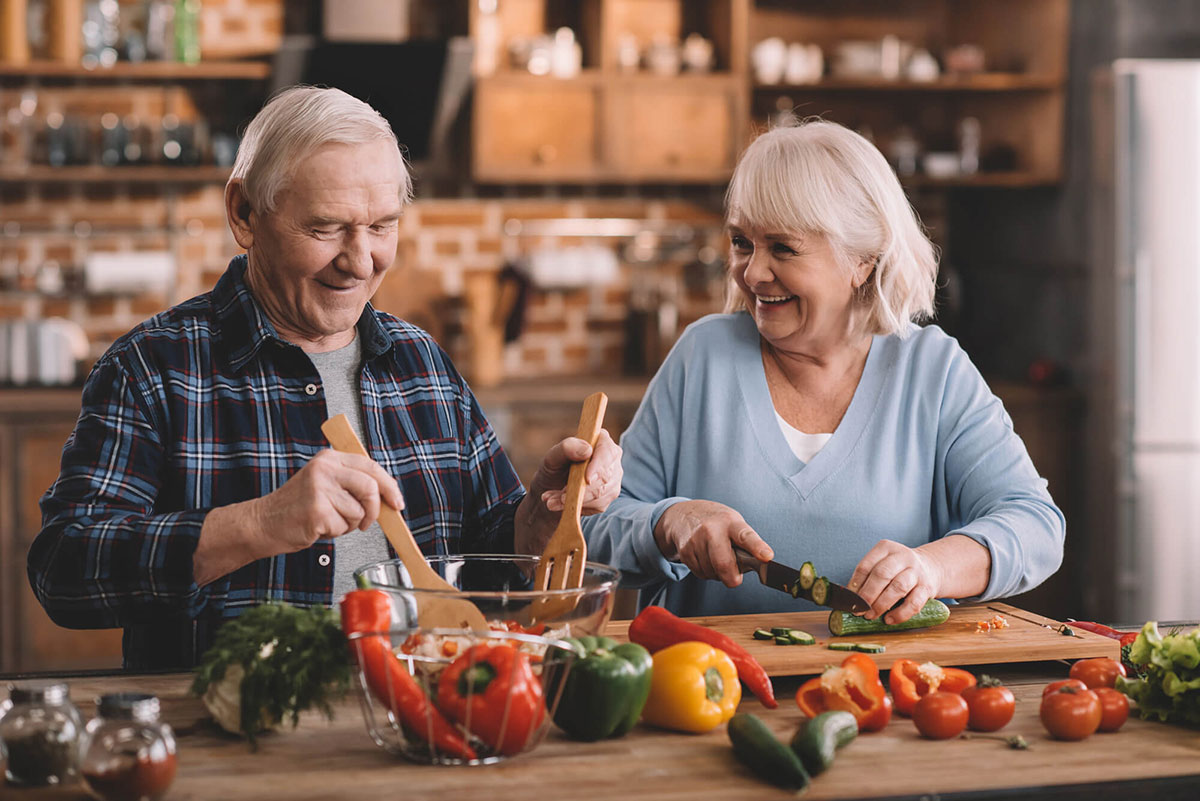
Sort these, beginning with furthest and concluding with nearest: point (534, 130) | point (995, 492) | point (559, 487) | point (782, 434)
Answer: point (534, 130)
point (782, 434)
point (995, 492)
point (559, 487)

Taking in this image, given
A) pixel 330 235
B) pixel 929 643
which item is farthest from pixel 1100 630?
pixel 330 235

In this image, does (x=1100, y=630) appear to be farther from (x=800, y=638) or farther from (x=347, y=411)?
(x=347, y=411)

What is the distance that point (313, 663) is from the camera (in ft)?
4.23

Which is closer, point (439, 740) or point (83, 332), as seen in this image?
point (439, 740)

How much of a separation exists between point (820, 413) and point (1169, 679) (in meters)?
0.85

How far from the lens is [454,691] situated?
1224 mm

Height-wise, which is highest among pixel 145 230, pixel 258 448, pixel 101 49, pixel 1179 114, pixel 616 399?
pixel 101 49

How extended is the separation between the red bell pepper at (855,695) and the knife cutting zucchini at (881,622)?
0.87 ft

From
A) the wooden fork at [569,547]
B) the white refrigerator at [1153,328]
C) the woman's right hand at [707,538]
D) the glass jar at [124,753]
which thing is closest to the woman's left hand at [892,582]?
the woman's right hand at [707,538]

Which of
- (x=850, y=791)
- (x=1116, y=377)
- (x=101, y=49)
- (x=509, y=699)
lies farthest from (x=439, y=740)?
(x=101, y=49)

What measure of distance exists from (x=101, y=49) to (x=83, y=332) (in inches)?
38.2

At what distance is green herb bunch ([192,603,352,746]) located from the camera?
4.21 ft

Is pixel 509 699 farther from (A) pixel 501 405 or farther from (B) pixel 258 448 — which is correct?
(A) pixel 501 405

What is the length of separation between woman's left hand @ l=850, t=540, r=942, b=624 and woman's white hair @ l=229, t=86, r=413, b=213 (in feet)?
2.78
